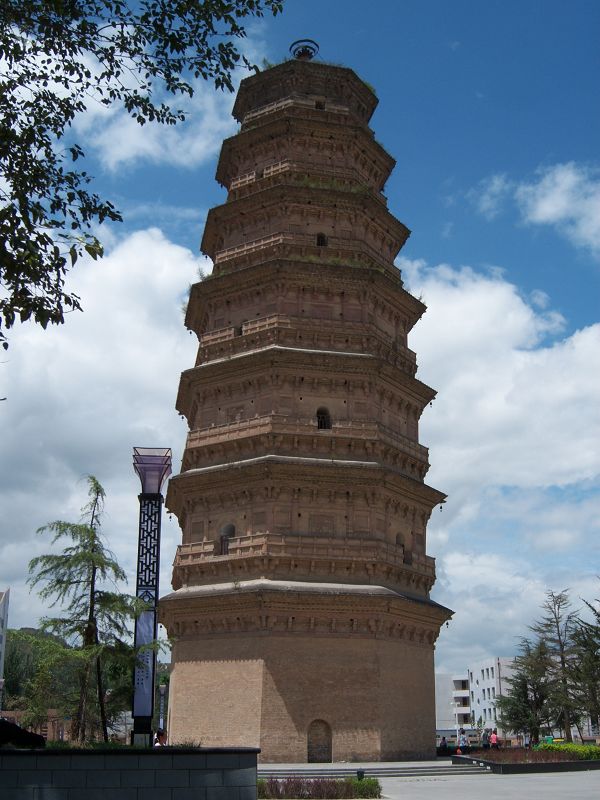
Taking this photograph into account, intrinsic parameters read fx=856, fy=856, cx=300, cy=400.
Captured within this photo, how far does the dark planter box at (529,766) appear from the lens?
27.3 metres

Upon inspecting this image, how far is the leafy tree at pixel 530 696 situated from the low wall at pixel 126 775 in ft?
133

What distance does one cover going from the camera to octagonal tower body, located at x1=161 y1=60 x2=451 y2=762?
90.9 ft

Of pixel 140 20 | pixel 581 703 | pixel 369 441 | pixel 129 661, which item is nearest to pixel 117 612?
pixel 129 661

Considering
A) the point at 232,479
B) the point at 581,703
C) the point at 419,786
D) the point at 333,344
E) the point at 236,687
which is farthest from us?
the point at 581,703

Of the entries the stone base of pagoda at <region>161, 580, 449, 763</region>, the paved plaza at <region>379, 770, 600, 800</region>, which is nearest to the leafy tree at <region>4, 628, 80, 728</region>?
the stone base of pagoda at <region>161, 580, 449, 763</region>

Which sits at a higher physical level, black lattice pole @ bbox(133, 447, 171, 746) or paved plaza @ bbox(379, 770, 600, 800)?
black lattice pole @ bbox(133, 447, 171, 746)

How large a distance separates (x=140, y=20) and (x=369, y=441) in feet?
67.7

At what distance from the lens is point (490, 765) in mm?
27797

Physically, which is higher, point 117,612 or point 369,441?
point 369,441

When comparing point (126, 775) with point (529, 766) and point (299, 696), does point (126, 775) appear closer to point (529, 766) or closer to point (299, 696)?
point (299, 696)

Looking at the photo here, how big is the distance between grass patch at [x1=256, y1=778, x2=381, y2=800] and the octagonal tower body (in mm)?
7307

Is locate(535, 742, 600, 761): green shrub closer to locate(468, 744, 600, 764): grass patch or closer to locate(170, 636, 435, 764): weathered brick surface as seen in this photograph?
locate(468, 744, 600, 764): grass patch

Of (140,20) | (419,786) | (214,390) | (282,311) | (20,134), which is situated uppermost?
(282,311)

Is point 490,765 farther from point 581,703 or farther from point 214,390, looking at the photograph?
point 581,703
